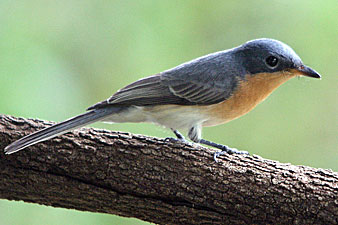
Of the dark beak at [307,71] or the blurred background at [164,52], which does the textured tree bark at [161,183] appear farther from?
the blurred background at [164,52]

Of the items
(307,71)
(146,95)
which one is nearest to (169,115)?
(146,95)

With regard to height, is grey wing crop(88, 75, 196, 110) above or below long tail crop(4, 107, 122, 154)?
above

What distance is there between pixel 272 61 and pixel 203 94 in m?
0.83

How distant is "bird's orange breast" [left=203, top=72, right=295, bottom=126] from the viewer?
510 centimetres

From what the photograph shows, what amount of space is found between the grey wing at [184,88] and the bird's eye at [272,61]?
398 mm

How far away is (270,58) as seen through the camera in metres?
5.17

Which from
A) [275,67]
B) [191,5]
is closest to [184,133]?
[275,67]

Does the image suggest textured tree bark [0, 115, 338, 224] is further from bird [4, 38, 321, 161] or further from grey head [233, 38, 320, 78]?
grey head [233, 38, 320, 78]

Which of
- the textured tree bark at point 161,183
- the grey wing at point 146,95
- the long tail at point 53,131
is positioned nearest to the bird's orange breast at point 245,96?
the grey wing at point 146,95

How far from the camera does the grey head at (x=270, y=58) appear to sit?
16.5 ft

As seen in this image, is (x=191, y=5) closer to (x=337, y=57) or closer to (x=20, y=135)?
(x=337, y=57)

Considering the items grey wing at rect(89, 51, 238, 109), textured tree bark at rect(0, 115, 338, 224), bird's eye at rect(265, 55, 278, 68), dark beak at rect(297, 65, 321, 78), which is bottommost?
textured tree bark at rect(0, 115, 338, 224)

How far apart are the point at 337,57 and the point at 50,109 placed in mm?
3939

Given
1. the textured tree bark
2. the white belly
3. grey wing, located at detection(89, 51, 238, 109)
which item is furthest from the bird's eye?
the textured tree bark
